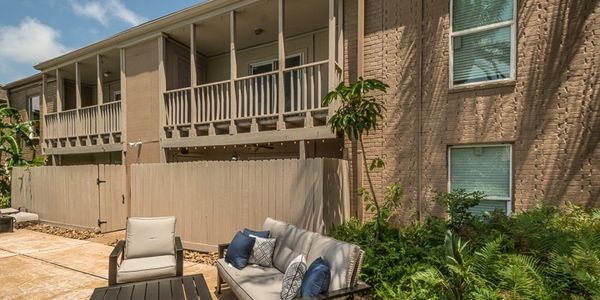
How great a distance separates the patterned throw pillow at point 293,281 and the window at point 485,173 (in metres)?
4.16

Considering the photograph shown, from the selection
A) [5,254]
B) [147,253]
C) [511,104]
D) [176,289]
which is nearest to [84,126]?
[5,254]

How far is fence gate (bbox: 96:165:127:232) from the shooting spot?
9016mm

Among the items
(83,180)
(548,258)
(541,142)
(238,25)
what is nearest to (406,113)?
(541,142)

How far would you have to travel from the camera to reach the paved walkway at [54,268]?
5016 mm

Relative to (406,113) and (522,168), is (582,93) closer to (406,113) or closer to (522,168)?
(522,168)

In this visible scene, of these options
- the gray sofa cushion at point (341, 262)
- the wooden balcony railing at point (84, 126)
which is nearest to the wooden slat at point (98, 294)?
the gray sofa cushion at point (341, 262)

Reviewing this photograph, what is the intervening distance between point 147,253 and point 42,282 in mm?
2004

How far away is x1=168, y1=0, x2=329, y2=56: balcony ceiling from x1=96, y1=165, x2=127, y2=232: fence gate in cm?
461

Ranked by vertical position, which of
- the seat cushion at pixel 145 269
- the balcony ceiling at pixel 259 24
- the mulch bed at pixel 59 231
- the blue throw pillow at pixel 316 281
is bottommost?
the mulch bed at pixel 59 231

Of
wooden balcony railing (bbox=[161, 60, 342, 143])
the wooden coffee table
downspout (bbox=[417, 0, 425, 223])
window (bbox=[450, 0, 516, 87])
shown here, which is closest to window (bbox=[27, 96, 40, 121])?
wooden balcony railing (bbox=[161, 60, 342, 143])

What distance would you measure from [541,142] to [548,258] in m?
2.62

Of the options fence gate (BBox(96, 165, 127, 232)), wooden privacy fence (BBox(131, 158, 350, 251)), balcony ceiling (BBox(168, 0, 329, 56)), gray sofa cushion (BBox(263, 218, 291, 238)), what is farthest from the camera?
fence gate (BBox(96, 165, 127, 232))

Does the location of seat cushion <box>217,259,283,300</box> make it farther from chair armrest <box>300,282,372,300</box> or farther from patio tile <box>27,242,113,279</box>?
patio tile <box>27,242,113,279</box>

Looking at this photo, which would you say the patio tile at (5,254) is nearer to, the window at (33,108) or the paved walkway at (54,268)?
the paved walkway at (54,268)
